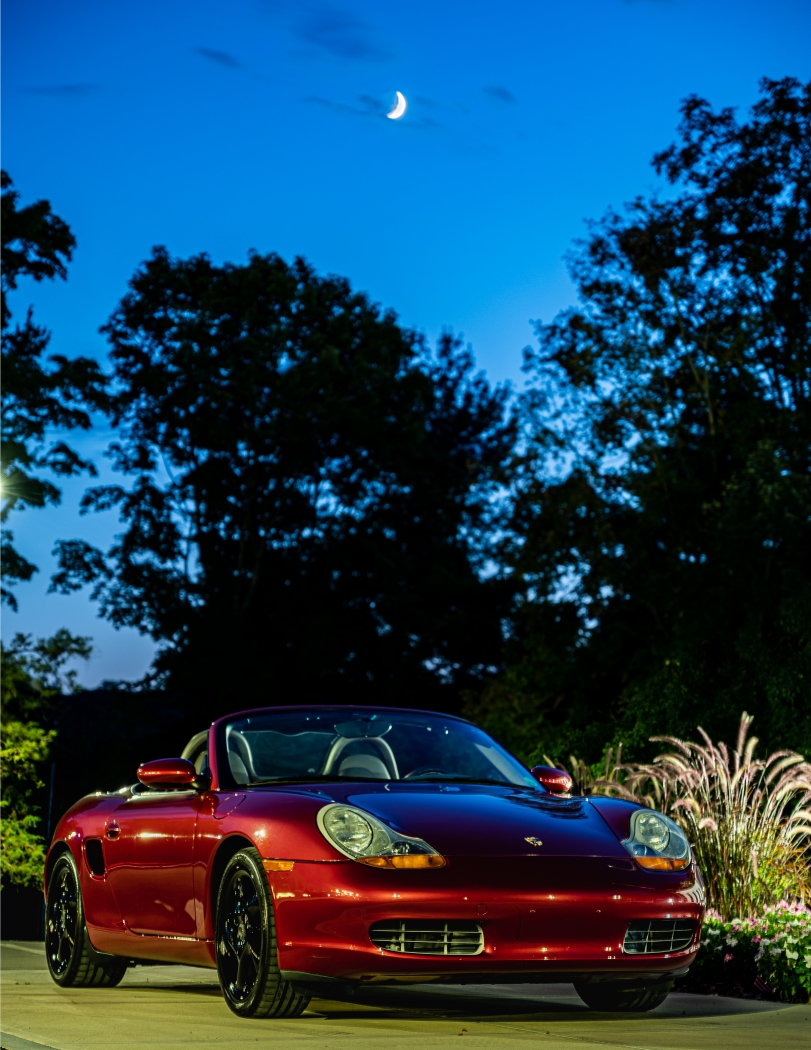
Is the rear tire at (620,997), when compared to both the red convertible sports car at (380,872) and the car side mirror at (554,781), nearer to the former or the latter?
the red convertible sports car at (380,872)

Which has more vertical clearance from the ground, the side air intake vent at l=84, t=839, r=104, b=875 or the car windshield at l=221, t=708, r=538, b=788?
the car windshield at l=221, t=708, r=538, b=788

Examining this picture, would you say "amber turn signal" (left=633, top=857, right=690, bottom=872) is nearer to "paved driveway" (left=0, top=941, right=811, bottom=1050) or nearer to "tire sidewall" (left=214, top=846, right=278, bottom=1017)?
"paved driveway" (left=0, top=941, right=811, bottom=1050)

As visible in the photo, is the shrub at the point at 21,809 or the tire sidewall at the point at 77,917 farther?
the shrub at the point at 21,809

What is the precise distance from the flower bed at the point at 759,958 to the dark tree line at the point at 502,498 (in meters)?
14.7

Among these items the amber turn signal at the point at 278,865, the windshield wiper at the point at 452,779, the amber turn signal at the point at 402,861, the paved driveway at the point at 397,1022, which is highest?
the windshield wiper at the point at 452,779

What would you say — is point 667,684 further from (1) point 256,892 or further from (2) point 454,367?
(2) point 454,367

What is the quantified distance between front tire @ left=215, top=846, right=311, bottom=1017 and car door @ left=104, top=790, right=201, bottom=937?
0.38 meters

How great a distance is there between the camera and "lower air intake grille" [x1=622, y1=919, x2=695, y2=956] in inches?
252

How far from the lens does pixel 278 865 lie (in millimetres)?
6293

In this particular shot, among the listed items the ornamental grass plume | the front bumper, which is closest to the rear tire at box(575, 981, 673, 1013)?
the front bumper

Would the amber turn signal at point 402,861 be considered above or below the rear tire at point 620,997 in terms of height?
above

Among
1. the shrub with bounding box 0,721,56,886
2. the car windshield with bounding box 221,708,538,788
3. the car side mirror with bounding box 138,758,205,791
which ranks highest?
the car windshield with bounding box 221,708,538,788

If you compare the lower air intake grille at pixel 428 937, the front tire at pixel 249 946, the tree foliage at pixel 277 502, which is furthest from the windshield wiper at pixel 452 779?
the tree foliage at pixel 277 502

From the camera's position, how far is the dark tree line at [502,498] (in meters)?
27.2
